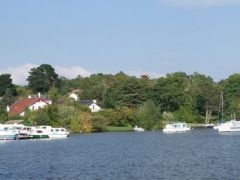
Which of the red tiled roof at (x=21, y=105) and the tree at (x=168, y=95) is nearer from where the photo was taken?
the red tiled roof at (x=21, y=105)

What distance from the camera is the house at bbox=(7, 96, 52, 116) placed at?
139 m

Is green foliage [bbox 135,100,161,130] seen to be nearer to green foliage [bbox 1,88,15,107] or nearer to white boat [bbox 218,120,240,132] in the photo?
white boat [bbox 218,120,240,132]

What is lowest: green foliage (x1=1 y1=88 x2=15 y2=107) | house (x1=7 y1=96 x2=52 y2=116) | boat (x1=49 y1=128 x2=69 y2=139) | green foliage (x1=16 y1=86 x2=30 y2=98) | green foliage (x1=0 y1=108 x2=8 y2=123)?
boat (x1=49 y1=128 x2=69 y2=139)

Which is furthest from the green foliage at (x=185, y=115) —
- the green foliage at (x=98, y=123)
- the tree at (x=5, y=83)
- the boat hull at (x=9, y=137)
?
the boat hull at (x=9, y=137)

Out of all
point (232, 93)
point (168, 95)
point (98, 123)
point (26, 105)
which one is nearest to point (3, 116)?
point (26, 105)

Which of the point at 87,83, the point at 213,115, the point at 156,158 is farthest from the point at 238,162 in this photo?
the point at 87,83

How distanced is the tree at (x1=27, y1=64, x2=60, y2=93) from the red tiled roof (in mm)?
31810

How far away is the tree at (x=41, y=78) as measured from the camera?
177 m

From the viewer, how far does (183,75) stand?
573ft

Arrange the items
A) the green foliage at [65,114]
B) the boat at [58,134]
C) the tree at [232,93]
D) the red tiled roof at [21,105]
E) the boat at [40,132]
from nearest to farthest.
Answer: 1. the boat at [58,134]
2. the boat at [40,132]
3. the green foliage at [65,114]
4. the red tiled roof at [21,105]
5. the tree at [232,93]

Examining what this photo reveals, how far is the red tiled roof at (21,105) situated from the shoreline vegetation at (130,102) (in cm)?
279

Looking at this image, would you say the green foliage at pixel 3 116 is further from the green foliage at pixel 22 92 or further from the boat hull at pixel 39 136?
the green foliage at pixel 22 92

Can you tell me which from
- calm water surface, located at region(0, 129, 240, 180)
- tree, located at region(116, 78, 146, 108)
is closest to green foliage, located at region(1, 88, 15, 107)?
tree, located at region(116, 78, 146, 108)

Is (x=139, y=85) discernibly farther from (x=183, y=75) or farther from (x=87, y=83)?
(x=87, y=83)
